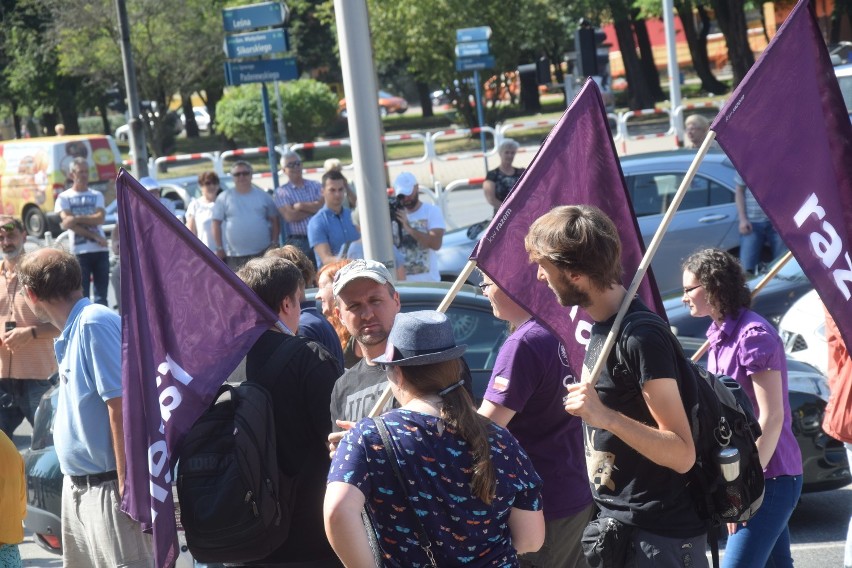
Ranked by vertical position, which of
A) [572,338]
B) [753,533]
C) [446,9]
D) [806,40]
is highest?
[446,9]

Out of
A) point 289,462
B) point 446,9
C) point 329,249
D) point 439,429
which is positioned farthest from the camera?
point 446,9

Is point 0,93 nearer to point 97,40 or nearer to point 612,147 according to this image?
point 97,40

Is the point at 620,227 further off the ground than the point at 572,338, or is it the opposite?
the point at 620,227

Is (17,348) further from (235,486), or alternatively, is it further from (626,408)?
(626,408)

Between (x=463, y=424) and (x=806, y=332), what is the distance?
20.1ft

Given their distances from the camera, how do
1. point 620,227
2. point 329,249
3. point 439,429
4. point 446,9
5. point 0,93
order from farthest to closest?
point 0,93 → point 446,9 → point 329,249 → point 620,227 → point 439,429

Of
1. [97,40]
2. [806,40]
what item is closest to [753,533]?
[806,40]

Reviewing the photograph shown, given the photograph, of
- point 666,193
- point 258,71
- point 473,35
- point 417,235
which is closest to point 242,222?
point 417,235

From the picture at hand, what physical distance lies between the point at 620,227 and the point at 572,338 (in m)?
0.45

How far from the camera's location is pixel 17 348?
24.7ft

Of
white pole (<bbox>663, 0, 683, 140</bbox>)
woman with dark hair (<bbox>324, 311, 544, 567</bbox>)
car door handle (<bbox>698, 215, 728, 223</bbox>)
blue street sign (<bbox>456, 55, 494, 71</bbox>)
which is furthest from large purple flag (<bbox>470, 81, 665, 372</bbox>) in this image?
blue street sign (<bbox>456, 55, 494, 71</bbox>)

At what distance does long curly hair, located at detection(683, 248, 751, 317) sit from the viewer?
4688mm

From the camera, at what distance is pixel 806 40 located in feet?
13.8

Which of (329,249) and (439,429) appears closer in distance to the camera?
(439,429)
